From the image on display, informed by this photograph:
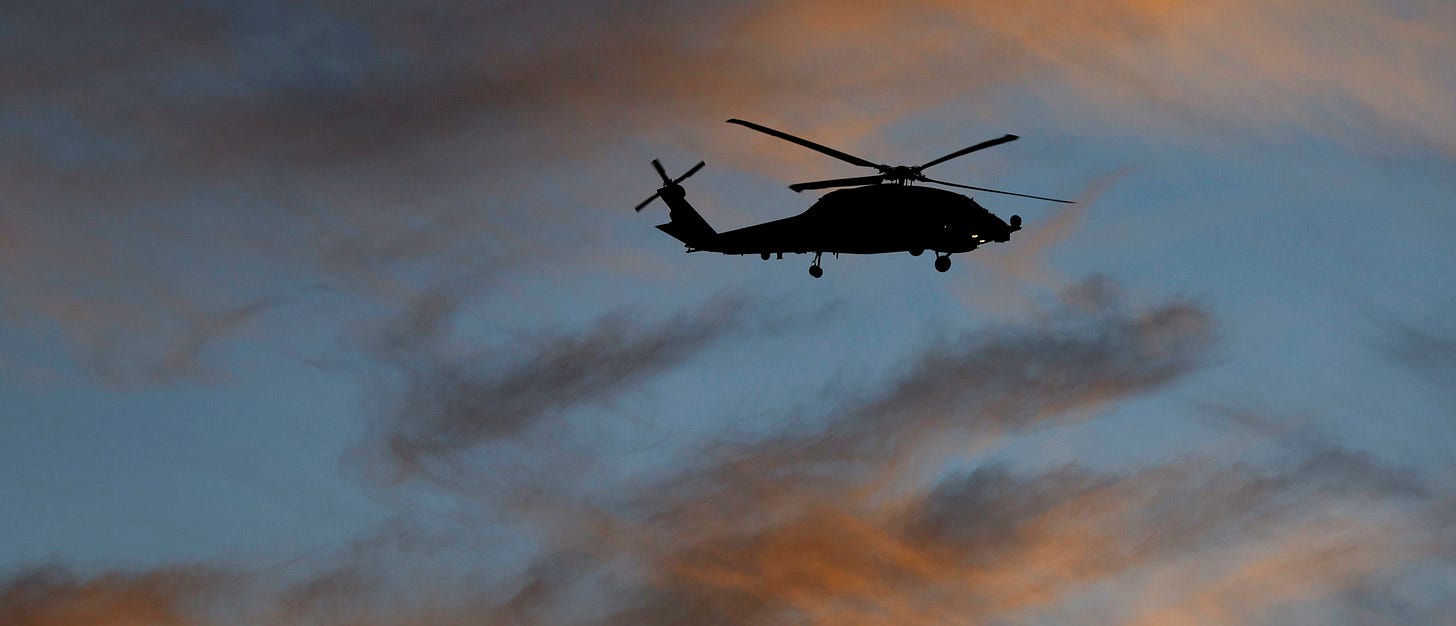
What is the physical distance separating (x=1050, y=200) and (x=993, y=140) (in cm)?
574

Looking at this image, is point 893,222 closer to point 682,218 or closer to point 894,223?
point 894,223

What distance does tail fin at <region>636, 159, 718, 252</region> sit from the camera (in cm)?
9881

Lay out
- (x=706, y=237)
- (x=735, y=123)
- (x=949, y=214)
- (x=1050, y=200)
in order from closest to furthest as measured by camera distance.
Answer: (x=735, y=123) < (x=1050, y=200) < (x=949, y=214) < (x=706, y=237)

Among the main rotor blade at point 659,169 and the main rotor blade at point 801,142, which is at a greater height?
the main rotor blade at point 659,169

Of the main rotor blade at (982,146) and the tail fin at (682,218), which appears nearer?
the main rotor blade at (982,146)

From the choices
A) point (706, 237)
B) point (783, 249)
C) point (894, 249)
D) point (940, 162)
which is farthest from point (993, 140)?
point (706, 237)

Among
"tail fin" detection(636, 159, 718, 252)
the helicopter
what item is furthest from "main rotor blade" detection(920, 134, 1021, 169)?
"tail fin" detection(636, 159, 718, 252)

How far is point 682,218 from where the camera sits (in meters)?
101

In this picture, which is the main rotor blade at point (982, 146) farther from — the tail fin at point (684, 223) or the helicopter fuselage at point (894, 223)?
the tail fin at point (684, 223)

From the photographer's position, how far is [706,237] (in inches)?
3885

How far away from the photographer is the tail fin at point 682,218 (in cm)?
9881

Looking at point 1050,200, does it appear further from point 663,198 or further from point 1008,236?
point 663,198

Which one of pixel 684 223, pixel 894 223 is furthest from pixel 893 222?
pixel 684 223

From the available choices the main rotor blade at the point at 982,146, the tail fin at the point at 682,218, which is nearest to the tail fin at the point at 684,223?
the tail fin at the point at 682,218
